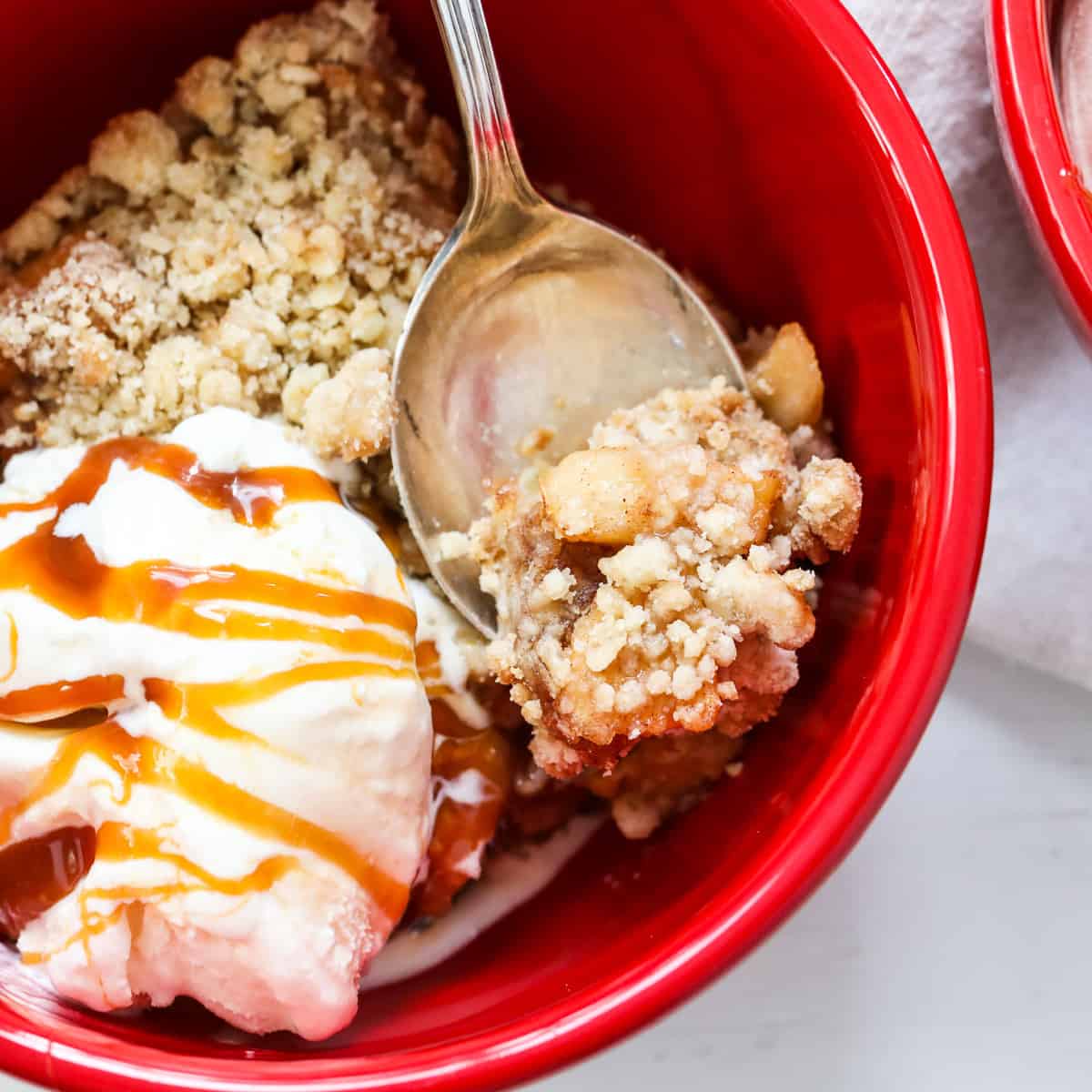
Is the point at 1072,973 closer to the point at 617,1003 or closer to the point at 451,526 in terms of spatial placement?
the point at 617,1003

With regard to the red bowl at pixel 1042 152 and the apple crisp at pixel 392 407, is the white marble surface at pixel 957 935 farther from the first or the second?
the red bowl at pixel 1042 152

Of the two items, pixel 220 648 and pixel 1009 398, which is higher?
pixel 220 648

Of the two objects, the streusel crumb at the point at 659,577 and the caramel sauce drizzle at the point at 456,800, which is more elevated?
the streusel crumb at the point at 659,577

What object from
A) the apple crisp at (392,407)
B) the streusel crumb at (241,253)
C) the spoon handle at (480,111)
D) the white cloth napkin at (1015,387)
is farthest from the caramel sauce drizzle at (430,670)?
the white cloth napkin at (1015,387)

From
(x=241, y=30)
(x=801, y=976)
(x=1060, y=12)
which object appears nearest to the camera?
(x=1060, y=12)

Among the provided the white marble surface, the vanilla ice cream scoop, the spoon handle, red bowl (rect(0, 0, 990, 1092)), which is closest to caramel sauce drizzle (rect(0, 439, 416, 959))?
the vanilla ice cream scoop

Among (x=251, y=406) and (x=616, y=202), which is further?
(x=616, y=202)

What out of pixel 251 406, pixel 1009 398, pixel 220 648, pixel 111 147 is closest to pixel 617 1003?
pixel 220 648
